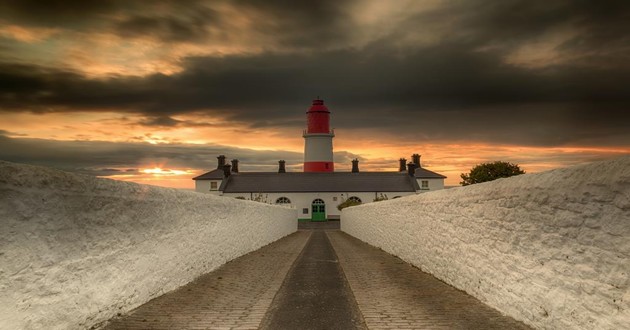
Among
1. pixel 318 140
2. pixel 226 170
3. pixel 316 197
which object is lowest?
pixel 316 197

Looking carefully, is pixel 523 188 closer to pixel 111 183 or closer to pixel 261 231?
pixel 111 183

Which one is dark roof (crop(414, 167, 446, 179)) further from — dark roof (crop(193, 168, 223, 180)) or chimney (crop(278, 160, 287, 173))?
dark roof (crop(193, 168, 223, 180))

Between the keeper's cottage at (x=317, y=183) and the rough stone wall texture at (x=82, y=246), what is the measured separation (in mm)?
51388

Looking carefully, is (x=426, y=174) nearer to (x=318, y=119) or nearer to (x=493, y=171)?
(x=318, y=119)

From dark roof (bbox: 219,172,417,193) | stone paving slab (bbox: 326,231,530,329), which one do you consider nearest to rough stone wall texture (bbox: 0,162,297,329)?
stone paving slab (bbox: 326,231,530,329)

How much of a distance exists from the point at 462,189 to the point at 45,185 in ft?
24.2

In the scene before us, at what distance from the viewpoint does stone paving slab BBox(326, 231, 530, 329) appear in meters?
6.25

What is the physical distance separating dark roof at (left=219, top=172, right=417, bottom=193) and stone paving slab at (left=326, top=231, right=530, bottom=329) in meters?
→ 50.0

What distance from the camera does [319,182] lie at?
62.2m

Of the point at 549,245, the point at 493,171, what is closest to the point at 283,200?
the point at 493,171

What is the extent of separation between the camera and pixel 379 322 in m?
6.26

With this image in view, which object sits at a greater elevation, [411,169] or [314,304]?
[411,169]

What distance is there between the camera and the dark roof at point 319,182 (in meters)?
61.8

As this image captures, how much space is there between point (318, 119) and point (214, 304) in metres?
53.6
